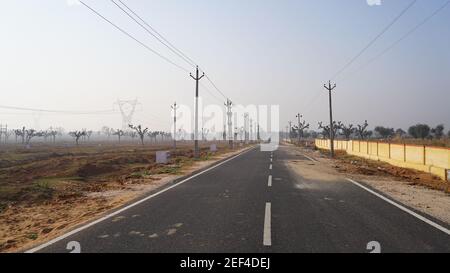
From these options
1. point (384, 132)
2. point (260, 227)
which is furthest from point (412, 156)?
point (384, 132)

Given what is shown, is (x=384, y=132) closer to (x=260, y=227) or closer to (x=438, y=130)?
(x=438, y=130)

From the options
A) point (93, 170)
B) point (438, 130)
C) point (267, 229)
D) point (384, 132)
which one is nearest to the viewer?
point (267, 229)

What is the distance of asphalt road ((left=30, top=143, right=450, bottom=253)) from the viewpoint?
19.6 ft

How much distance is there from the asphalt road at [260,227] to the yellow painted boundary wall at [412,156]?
364 inches

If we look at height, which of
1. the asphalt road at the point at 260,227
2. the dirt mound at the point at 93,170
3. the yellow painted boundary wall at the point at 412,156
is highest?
the yellow painted boundary wall at the point at 412,156

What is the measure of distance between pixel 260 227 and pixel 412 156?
754 inches

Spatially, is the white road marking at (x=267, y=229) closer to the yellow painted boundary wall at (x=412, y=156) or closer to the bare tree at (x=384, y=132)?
the yellow painted boundary wall at (x=412, y=156)

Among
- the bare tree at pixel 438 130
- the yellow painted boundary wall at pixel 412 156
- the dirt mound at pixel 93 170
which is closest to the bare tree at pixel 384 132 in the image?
the bare tree at pixel 438 130

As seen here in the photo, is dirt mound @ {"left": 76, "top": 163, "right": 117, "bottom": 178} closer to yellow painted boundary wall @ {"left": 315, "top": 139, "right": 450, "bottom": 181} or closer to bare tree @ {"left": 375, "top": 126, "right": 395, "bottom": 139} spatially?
yellow painted boundary wall @ {"left": 315, "top": 139, "right": 450, "bottom": 181}

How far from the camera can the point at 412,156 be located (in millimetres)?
23000

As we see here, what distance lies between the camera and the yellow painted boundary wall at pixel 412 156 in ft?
60.9

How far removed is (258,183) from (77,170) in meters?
16.4

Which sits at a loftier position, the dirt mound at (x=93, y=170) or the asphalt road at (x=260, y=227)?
the asphalt road at (x=260, y=227)
